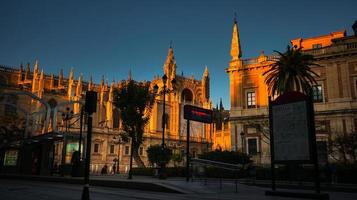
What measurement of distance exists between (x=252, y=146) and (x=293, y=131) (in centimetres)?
2416

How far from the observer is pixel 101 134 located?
53375 mm

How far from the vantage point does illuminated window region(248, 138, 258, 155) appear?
35.6 m

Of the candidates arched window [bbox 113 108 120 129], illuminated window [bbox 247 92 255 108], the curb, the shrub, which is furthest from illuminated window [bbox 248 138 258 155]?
arched window [bbox 113 108 120 129]

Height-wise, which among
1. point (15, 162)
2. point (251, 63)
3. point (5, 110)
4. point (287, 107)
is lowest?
point (15, 162)

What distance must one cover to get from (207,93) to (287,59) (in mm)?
54577

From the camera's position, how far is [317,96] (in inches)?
1337

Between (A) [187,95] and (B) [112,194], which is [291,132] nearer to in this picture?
(B) [112,194]

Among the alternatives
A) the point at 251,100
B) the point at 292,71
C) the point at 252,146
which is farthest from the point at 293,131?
the point at 251,100

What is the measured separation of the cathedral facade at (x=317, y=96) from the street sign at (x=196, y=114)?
1154 centimetres

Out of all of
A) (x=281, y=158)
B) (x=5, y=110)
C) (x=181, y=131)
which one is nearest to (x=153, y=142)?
(x=181, y=131)

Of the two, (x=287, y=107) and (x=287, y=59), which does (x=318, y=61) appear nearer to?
(x=287, y=59)

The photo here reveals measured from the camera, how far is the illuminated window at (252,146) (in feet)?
117

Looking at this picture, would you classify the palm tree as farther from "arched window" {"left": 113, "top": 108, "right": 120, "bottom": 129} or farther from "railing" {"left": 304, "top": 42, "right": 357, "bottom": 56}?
"arched window" {"left": 113, "top": 108, "right": 120, "bottom": 129}

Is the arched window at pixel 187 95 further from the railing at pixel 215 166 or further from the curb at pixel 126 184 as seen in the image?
the curb at pixel 126 184
